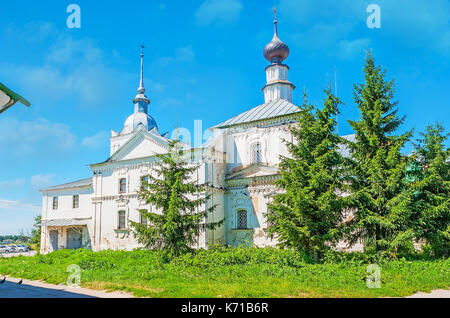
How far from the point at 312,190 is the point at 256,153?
29.5 feet

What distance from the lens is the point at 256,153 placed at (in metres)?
22.5

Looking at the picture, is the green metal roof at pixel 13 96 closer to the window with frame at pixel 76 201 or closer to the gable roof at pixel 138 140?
the gable roof at pixel 138 140

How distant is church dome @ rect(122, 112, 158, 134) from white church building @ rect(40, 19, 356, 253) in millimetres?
9299

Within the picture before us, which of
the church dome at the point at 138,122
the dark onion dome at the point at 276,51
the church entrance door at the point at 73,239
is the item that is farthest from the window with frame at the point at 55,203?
the dark onion dome at the point at 276,51

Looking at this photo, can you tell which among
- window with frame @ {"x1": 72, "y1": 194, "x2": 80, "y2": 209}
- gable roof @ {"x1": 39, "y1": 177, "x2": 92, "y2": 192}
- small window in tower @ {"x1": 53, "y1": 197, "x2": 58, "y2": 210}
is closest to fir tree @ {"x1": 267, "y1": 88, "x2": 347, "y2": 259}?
gable roof @ {"x1": 39, "y1": 177, "x2": 92, "y2": 192}

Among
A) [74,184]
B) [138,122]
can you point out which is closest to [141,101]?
[138,122]

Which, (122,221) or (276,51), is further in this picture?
(276,51)

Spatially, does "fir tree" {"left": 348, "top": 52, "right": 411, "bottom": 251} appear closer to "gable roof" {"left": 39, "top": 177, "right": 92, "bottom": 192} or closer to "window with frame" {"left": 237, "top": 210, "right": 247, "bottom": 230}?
"window with frame" {"left": 237, "top": 210, "right": 247, "bottom": 230}

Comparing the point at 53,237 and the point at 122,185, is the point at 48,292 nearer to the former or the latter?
the point at 122,185

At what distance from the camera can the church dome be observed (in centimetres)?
3544

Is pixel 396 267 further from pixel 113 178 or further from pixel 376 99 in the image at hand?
pixel 113 178

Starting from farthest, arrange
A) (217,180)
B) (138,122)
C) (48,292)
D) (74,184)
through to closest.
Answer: (138,122) → (74,184) → (217,180) → (48,292)

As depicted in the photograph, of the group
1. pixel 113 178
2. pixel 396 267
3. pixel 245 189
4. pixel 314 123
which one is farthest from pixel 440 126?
pixel 113 178

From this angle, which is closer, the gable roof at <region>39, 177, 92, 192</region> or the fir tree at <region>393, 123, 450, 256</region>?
the fir tree at <region>393, 123, 450, 256</region>
